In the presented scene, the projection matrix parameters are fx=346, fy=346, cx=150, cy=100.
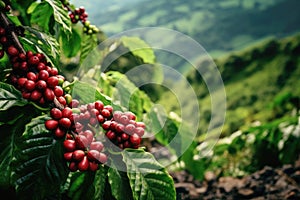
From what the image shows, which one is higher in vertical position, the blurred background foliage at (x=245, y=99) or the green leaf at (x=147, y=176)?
the blurred background foliage at (x=245, y=99)

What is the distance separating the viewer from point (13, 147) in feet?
3.74

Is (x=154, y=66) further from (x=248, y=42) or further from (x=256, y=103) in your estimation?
(x=248, y=42)

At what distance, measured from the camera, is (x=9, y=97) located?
1042 millimetres

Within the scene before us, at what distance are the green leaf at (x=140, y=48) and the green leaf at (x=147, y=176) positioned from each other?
127 cm

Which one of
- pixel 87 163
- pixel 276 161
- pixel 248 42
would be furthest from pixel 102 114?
pixel 248 42

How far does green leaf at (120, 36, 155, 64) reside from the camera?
2207mm

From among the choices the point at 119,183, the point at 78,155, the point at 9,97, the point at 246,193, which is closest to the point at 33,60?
the point at 9,97

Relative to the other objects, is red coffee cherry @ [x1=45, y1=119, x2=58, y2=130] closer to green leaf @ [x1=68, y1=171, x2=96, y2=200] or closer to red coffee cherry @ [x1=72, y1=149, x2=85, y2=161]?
red coffee cherry @ [x1=72, y1=149, x2=85, y2=161]

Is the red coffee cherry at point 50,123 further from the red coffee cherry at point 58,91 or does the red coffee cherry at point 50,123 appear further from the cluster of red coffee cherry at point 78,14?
the cluster of red coffee cherry at point 78,14

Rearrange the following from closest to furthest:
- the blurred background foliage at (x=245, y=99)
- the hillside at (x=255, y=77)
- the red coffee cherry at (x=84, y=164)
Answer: the red coffee cherry at (x=84, y=164)
the blurred background foliage at (x=245, y=99)
the hillside at (x=255, y=77)

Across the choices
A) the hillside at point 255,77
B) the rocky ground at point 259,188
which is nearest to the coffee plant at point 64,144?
the rocky ground at point 259,188

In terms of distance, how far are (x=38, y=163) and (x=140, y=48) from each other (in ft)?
4.44

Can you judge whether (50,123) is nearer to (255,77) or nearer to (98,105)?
(98,105)

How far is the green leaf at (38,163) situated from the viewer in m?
0.99
